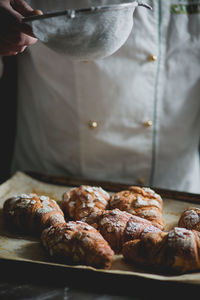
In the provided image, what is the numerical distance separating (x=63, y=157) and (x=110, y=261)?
810 millimetres

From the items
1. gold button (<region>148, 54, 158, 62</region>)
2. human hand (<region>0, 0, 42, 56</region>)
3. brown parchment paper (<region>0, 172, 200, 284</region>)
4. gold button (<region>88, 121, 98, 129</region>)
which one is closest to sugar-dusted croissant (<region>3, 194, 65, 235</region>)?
brown parchment paper (<region>0, 172, 200, 284</region>)

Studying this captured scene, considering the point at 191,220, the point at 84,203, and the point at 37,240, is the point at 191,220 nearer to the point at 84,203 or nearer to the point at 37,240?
the point at 84,203

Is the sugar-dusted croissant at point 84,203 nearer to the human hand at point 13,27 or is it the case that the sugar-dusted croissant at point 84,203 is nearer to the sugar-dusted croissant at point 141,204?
the sugar-dusted croissant at point 141,204

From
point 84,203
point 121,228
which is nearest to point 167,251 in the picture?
point 121,228

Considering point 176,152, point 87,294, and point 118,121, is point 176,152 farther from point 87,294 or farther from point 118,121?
point 87,294

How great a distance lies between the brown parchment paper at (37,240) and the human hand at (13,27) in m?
0.66

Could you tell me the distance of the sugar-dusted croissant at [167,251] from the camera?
0.98 meters

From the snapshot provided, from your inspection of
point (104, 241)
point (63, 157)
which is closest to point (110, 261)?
point (104, 241)

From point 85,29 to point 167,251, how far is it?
27.4 inches

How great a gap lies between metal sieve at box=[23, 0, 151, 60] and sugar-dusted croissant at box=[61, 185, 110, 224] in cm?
56

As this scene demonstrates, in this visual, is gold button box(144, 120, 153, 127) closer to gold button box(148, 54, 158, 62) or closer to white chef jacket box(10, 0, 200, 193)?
white chef jacket box(10, 0, 200, 193)

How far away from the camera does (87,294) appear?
A: 939 millimetres

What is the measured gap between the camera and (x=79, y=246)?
3.41 ft

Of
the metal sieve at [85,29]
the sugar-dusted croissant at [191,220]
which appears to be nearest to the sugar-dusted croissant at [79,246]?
the sugar-dusted croissant at [191,220]
